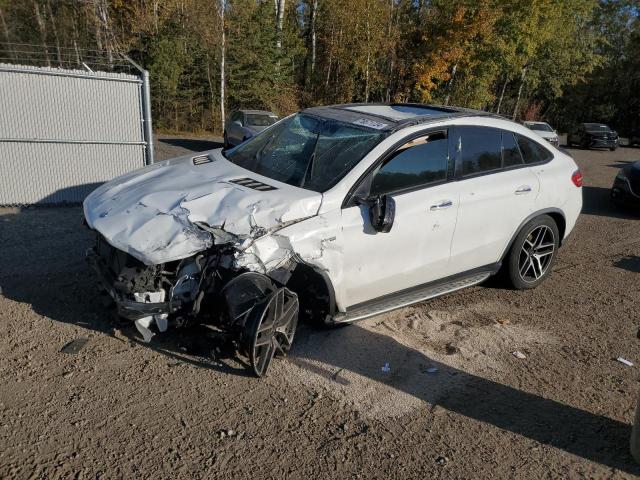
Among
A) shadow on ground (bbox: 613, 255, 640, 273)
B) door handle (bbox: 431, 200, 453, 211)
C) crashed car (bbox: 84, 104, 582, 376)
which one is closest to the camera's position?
crashed car (bbox: 84, 104, 582, 376)

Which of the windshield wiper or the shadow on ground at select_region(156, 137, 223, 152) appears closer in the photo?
the windshield wiper

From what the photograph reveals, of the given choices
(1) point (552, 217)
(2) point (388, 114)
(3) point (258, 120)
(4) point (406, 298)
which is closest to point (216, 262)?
(4) point (406, 298)

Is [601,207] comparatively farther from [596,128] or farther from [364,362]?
[596,128]

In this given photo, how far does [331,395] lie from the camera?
3.64 metres

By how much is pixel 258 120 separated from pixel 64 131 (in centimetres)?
889

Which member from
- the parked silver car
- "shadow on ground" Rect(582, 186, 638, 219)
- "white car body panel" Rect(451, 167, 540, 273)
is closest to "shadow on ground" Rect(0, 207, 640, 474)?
"white car body panel" Rect(451, 167, 540, 273)

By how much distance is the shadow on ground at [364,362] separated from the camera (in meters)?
3.39

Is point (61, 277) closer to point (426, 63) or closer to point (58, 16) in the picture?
point (426, 63)

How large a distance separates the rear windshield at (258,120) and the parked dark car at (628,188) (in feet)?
31.5

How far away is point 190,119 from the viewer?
87.9 feet

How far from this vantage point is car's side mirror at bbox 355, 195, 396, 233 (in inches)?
157

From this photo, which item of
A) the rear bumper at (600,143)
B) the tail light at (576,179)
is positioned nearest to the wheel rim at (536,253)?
the tail light at (576,179)

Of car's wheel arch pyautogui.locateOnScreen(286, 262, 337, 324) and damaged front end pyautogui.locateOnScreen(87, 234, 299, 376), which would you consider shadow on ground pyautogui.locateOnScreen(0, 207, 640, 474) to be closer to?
damaged front end pyautogui.locateOnScreen(87, 234, 299, 376)

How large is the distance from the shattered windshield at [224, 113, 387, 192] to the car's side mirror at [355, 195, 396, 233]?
13.1 inches
